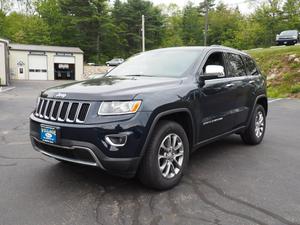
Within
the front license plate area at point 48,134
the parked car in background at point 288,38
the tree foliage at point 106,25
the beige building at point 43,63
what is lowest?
the front license plate area at point 48,134

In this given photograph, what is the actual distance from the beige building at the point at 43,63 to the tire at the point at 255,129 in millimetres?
32196

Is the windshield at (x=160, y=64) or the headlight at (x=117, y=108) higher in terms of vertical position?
the windshield at (x=160, y=64)

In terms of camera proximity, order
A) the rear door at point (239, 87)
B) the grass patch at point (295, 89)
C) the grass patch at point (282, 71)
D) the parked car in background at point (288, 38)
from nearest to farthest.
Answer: the rear door at point (239, 87) < the grass patch at point (295, 89) < the grass patch at point (282, 71) < the parked car in background at point (288, 38)

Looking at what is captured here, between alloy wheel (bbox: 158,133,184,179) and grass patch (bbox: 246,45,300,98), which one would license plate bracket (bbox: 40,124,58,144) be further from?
grass patch (bbox: 246,45,300,98)

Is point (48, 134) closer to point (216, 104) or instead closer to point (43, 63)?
point (216, 104)

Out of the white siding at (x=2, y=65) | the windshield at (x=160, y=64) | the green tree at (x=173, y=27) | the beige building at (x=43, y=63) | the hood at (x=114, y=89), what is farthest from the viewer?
the green tree at (x=173, y=27)

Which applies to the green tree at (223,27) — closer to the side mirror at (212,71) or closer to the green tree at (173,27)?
the green tree at (173,27)

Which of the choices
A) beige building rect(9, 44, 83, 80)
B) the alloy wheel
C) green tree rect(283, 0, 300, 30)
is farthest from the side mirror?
green tree rect(283, 0, 300, 30)

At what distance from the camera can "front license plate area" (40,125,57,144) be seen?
312 cm

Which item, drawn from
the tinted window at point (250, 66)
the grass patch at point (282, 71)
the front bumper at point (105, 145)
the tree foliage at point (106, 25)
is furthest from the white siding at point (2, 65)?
the tree foliage at point (106, 25)

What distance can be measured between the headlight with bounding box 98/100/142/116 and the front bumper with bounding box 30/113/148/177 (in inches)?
4.1

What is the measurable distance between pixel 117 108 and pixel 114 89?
0.91 ft

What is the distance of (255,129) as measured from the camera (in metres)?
5.38

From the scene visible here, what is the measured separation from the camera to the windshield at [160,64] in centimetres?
401
